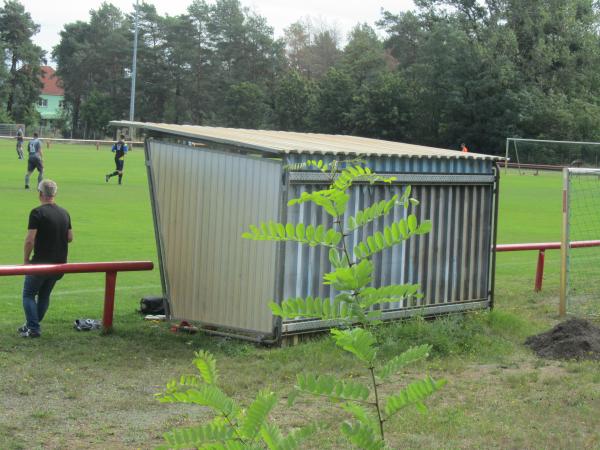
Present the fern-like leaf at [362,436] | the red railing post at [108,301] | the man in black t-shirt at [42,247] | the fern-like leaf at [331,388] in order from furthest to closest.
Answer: the red railing post at [108,301]
the man in black t-shirt at [42,247]
the fern-like leaf at [331,388]
the fern-like leaf at [362,436]

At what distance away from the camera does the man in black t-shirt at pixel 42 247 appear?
9219 millimetres

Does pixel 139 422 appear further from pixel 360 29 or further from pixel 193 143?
pixel 360 29

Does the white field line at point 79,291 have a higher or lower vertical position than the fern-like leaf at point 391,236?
lower

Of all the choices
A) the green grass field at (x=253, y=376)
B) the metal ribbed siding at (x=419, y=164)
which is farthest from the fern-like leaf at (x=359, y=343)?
the metal ribbed siding at (x=419, y=164)

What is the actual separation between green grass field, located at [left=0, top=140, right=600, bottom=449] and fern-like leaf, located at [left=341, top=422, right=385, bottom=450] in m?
3.50

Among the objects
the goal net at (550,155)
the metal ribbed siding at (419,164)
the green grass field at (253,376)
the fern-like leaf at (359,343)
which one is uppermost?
the goal net at (550,155)

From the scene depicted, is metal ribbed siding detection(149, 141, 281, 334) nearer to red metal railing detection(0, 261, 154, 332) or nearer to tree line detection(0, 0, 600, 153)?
red metal railing detection(0, 261, 154, 332)

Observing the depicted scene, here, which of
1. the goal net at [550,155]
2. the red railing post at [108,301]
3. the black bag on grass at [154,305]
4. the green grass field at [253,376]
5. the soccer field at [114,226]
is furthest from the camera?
the goal net at [550,155]

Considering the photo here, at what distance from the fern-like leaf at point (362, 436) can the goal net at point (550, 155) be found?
2091 inches

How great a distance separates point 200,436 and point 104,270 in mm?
7169

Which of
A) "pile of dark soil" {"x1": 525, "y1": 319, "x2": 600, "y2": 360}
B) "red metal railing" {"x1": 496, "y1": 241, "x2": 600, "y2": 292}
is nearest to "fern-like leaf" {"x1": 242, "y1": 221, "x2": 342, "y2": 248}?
"pile of dark soil" {"x1": 525, "y1": 319, "x2": 600, "y2": 360}

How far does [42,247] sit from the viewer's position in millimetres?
9383

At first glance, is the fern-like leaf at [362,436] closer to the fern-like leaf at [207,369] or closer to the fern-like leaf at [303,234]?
the fern-like leaf at [207,369]

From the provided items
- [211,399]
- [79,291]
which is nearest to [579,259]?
[79,291]
